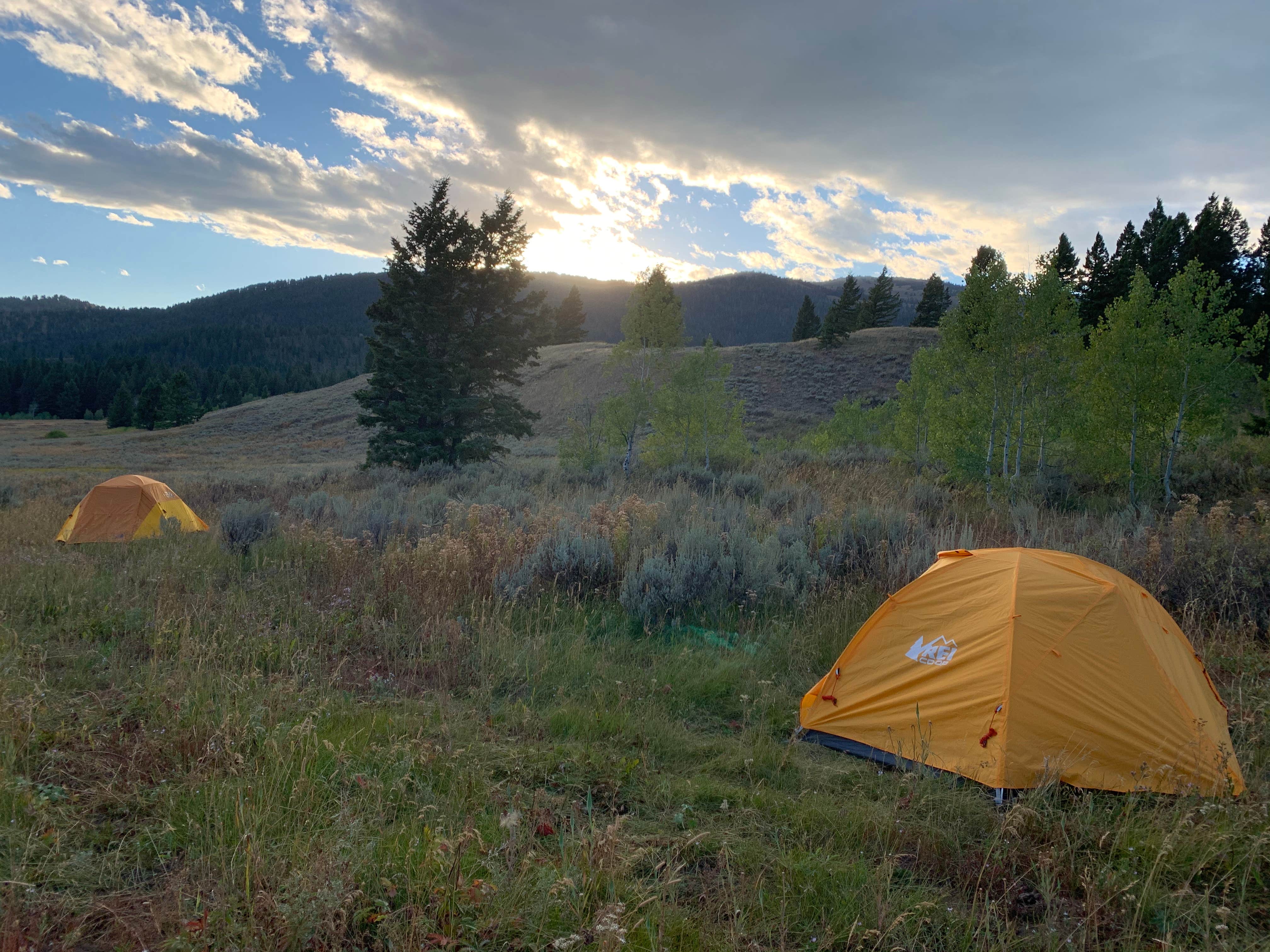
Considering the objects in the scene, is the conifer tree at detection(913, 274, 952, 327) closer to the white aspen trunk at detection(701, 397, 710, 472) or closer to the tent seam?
the white aspen trunk at detection(701, 397, 710, 472)

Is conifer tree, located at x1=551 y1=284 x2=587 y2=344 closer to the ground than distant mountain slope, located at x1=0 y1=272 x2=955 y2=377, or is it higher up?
closer to the ground

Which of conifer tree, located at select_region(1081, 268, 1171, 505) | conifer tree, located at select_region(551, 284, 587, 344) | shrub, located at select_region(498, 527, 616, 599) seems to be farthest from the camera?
conifer tree, located at select_region(551, 284, 587, 344)

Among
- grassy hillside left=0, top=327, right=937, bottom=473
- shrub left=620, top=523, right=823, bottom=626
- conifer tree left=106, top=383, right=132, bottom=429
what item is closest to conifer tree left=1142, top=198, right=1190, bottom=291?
grassy hillside left=0, top=327, right=937, bottom=473

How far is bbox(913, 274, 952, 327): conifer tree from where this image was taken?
5469cm

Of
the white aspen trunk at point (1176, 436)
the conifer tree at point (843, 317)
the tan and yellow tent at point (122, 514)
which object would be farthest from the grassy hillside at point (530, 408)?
the white aspen trunk at point (1176, 436)

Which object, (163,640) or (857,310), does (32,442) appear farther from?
(857,310)

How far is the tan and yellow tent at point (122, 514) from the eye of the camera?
33.8 ft

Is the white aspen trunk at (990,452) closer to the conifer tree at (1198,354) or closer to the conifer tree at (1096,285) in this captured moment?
the conifer tree at (1198,354)

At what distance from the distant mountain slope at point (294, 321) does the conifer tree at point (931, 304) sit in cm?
7505

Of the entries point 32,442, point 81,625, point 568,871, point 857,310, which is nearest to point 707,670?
point 568,871

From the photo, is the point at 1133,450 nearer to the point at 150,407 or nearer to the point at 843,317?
the point at 843,317

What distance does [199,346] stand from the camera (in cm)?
13688

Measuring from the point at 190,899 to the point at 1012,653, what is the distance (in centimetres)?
423

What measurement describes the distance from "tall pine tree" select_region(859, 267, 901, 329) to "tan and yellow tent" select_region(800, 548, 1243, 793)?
59659 mm
